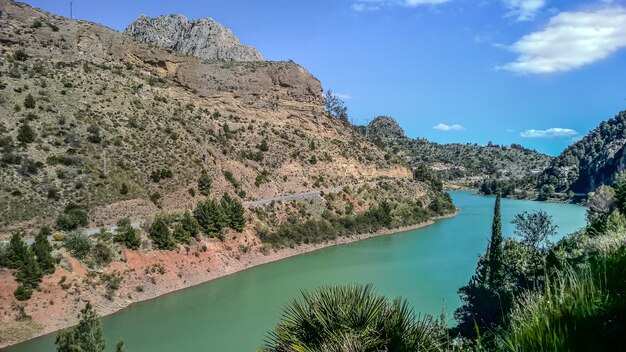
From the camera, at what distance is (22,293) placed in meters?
22.8

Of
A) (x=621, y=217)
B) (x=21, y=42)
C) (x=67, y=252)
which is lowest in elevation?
(x=67, y=252)

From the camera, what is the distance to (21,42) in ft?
144

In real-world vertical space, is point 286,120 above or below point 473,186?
above

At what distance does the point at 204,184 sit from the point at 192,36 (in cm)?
5421

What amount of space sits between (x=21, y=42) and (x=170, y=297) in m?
31.8

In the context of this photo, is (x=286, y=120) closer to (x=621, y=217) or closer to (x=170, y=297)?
(x=170, y=297)

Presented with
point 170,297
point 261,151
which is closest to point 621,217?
point 170,297

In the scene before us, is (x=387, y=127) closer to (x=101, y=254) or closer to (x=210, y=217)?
(x=210, y=217)

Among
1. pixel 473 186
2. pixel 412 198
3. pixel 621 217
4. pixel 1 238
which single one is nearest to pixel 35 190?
Result: pixel 1 238

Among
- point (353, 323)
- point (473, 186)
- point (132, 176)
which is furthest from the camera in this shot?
point (473, 186)

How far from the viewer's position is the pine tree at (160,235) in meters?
31.7

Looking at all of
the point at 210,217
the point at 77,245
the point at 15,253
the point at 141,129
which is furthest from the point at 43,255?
the point at 141,129

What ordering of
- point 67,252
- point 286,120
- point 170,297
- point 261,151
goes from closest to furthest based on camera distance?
point 67,252 → point 170,297 → point 261,151 → point 286,120

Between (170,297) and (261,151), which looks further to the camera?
(261,151)
